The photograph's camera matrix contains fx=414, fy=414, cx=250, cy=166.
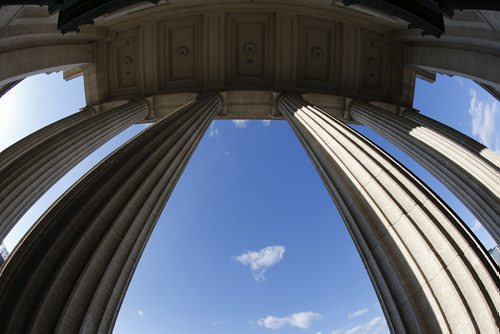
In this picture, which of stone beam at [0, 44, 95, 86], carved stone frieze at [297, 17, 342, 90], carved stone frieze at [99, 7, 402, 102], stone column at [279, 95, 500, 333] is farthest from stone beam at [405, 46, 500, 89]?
stone beam at [0, 44, 95, 86]

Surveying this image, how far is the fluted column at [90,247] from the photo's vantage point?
732cm

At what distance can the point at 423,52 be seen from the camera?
19.0 meters

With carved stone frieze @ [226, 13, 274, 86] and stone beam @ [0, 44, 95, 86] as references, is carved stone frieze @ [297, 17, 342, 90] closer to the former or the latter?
carved stone frieze @ [226, 13, 274, 86]

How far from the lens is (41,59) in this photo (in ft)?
51.1

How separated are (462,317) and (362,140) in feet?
20.7

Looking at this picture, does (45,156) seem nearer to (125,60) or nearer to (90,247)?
(90,247)

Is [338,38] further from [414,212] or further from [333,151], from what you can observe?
[414,212]

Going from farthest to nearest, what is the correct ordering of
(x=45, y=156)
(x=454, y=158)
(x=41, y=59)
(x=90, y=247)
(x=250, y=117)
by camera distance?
(x=250, y=117) → (x=41, y=59) → (x=454, y=158) → (x=45, y=156) → (x=90, y=247)

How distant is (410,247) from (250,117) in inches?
526

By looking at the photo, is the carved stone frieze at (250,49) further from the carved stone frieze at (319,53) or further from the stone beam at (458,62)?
the stone beam at (458,62)

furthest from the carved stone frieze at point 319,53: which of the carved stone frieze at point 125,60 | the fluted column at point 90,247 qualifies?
the fluted column at point 90,247

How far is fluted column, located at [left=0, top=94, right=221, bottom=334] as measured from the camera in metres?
7.32

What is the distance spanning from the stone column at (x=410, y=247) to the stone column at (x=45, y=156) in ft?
29.0

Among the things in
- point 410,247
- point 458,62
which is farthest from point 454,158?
point 410,247
